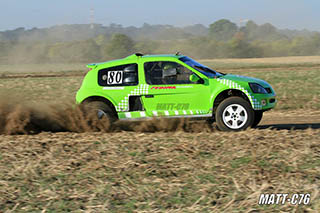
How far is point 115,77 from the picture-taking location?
31.0 feet

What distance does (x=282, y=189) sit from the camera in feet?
18.6

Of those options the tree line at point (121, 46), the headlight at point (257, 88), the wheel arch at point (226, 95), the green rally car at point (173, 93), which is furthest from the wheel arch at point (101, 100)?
the tree line at point (121, 46)

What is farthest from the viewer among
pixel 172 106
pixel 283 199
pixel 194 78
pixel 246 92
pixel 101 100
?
pixel 101 100

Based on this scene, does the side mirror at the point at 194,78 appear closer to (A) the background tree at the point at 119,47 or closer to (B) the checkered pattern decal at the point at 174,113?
(B) the checkered pattern decal at the point at 174,113

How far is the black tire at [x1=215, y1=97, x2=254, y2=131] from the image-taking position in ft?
29.1

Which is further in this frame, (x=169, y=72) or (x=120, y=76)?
(x=120, y=76)

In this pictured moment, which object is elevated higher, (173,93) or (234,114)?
(173,93)

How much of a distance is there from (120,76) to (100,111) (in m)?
0.88

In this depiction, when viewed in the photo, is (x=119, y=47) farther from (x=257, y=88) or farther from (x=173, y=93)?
(x=257, y=88)

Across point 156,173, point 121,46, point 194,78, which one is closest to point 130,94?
point 194,78

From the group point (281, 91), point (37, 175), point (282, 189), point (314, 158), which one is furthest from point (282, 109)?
point (37, 175)

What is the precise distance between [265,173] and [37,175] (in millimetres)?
3329

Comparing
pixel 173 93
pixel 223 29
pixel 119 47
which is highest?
pixel 223 29

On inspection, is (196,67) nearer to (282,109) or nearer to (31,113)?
(31,113)
